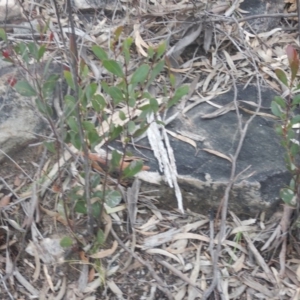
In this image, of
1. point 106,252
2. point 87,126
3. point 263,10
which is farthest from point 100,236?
point 263,10

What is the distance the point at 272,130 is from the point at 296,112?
0.34ft

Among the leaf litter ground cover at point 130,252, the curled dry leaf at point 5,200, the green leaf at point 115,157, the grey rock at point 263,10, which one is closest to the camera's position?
the green leaf at point 115,157

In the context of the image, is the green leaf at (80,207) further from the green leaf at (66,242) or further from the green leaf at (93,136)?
the green leaf at (93,136)

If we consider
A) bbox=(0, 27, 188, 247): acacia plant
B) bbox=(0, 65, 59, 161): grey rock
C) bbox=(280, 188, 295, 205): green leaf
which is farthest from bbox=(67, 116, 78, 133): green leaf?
bbox=(280, 188, 295, 205): green leaf

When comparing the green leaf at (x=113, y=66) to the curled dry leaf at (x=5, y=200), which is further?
the curled dry leaf at (x=5, y=200)

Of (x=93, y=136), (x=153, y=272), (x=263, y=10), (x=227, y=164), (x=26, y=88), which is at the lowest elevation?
(x=153, y=272)

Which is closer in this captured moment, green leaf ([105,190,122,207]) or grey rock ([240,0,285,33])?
green leaf ([105,190,122,207])

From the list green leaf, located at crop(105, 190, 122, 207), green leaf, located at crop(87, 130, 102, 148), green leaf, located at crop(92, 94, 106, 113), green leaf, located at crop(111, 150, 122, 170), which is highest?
green leaf, located at crop(92, 94, 106, 113)

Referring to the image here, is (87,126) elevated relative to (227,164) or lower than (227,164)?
elevated

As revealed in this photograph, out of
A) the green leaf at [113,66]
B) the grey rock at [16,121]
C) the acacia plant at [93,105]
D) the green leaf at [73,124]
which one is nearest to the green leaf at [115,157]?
the acacia plant at [93,105]

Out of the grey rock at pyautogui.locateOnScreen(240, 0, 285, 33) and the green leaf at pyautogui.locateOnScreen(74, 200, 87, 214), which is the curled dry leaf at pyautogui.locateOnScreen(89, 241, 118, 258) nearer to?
the green leaf at pyautogui.locateOnScreen(74, 200, 87, 214)

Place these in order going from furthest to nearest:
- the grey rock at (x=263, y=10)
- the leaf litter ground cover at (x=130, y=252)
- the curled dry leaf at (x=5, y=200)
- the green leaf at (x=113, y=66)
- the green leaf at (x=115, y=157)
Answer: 1. the grey rock at (x=263, y=10)
2. the curled dry leaf at (x=5, y=200)
3. the leaf litter ground cover at (x=130, y=252)
4. the green leaf at (x=115, y=157)
5. the green leaf at (x=113, y=66)

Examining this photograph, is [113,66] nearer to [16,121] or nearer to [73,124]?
[73,124]

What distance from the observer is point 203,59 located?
2.18 m
